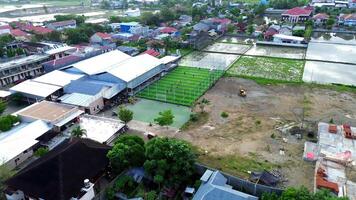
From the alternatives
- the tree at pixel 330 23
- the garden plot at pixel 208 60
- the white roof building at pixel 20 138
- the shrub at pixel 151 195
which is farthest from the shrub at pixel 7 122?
the tree at pixel 330 23

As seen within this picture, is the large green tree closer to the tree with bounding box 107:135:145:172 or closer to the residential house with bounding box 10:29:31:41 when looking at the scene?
the tree with bounding box 107:135:145:172

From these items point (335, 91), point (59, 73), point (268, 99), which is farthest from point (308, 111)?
point (59, 73)

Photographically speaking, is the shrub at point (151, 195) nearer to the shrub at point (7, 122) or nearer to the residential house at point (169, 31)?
the shrub at point (7, 122)

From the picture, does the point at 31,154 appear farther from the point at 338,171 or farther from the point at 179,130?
the point at 338,171

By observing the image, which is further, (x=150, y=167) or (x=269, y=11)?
(x=269, y=11)

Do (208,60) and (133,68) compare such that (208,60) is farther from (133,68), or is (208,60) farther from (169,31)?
(169,31)

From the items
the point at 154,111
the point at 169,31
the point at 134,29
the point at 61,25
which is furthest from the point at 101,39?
the point at 154,111
